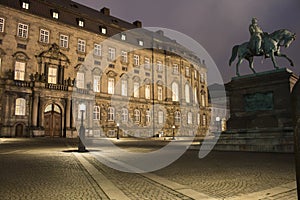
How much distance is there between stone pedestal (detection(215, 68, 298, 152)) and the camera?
11828mm

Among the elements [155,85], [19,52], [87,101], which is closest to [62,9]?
[19,52]

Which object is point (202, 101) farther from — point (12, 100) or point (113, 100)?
point (12, 100)

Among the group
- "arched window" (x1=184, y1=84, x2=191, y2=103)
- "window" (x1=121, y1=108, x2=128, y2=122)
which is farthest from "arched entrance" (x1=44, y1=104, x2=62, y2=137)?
"arched window" (x1=184, y1=84, x2=191, y2=103)

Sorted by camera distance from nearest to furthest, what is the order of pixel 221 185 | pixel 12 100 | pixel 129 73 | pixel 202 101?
pixel 221 185 < pixel 12 100 < pixel 129 73 < pixel 202 101

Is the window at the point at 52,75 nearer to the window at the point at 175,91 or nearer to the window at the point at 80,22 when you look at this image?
the window at the point at 80,22

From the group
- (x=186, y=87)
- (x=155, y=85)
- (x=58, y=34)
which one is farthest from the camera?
(x=186, y=87)

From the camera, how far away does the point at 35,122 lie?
96.0 feet

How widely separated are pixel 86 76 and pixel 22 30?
404 inches

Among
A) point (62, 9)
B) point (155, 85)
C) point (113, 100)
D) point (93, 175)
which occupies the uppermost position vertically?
point (62, 9)

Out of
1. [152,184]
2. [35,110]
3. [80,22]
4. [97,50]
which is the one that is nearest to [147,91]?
[97,50]

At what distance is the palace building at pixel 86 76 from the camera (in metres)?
29.5

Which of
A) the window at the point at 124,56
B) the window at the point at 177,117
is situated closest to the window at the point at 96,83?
the window at the point at 124,56

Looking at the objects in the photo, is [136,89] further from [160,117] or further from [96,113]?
[96,113]

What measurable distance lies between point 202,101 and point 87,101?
101 ft
